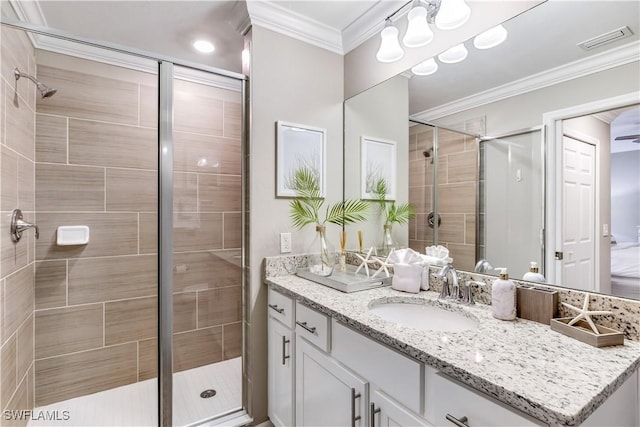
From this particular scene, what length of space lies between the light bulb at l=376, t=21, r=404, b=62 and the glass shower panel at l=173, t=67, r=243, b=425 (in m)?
0.87

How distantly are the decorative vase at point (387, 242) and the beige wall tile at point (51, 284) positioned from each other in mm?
1975

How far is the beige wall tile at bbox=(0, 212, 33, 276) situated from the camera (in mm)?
1457

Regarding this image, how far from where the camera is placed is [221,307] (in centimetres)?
186

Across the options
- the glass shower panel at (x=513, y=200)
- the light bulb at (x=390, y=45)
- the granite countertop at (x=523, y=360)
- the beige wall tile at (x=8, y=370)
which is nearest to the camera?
the granite countertop at (x=523, y=360)

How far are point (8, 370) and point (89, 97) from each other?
155 centimetres

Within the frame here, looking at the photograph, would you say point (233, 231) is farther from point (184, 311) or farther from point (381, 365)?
point (381, 365)

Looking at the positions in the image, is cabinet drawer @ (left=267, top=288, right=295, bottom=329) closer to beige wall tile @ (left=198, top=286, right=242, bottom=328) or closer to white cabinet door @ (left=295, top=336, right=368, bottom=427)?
white cabinet door @ (left=295, top=336, right=368, bottom=427)

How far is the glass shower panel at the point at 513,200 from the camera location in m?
1.21

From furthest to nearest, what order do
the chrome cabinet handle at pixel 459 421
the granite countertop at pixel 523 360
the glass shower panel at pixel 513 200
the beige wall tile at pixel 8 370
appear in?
the beige wall tile at pixel 8 370 → the glass shower panel at pixel 513 200 → the chrome cabinet handle at pixel 459 421 → the granite countertop at pixel 523 360

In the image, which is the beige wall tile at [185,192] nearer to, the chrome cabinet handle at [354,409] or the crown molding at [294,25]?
the crown molding at [294,25]

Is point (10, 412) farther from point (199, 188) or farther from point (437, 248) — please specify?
point (437, 248)

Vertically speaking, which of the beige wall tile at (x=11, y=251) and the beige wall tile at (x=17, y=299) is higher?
the beige wall tile at (x=11, y=251)

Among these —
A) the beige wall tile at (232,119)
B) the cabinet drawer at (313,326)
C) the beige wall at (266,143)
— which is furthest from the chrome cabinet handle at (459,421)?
the beige wall tile at (232,119)

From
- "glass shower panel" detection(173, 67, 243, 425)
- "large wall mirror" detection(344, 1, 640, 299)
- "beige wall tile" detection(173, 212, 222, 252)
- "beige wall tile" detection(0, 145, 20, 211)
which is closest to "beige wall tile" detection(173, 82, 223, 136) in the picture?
"glass shower panel" detection(173, 67, 243, 425)
